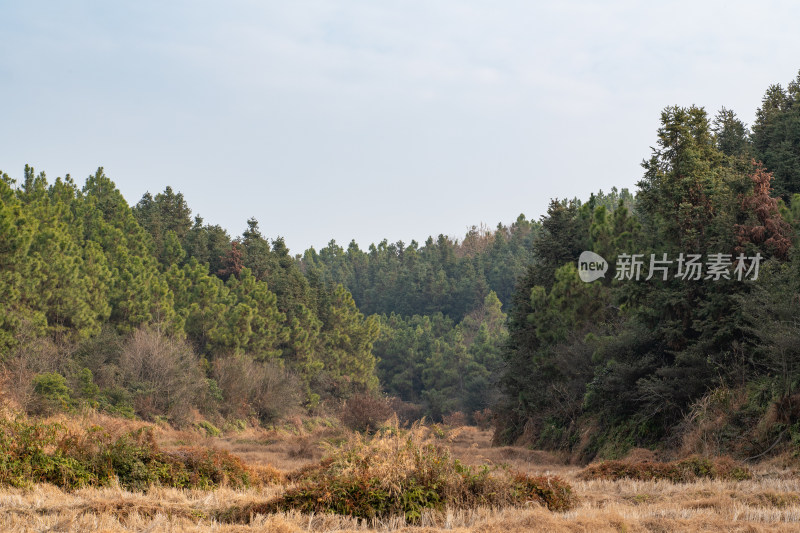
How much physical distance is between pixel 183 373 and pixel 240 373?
7512 mm

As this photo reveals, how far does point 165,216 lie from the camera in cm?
7319

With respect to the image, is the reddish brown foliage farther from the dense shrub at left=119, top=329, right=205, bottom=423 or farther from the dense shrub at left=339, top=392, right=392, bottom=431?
the dense shrub at left=119, top=329, right=205, bottom=423

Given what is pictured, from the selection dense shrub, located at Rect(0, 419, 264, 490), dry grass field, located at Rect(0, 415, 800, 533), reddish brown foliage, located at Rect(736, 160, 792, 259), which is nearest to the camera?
dry grass field, located at Rect(0, 415, 800, 533)

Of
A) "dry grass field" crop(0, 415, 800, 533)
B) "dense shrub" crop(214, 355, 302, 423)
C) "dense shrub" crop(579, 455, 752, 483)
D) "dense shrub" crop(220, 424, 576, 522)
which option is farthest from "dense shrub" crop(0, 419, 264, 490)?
"dense shrub" crop(214, 355, 302, 423)

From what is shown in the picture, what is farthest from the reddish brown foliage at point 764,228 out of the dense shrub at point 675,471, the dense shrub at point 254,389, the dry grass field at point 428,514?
the dense shrub at point 254,389

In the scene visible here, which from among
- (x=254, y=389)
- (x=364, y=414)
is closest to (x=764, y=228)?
(x=364, y=414)

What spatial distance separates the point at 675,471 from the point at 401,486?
6.40 meters

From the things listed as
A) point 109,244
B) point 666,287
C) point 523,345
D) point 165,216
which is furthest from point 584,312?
point 165,216

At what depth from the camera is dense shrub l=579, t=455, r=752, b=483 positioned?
1261cm

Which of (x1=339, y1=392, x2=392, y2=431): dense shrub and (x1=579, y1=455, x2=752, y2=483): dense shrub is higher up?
(x1=579, y1=455, x2=752, y2=483): dense shrub

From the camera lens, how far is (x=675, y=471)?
12828 millimetres

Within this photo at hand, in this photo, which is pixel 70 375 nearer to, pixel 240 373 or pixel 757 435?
pixel 240 373

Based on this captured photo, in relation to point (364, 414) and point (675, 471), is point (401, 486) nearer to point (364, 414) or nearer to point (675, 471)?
point (675, 471)

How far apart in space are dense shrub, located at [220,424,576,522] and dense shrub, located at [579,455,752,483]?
3724mm
